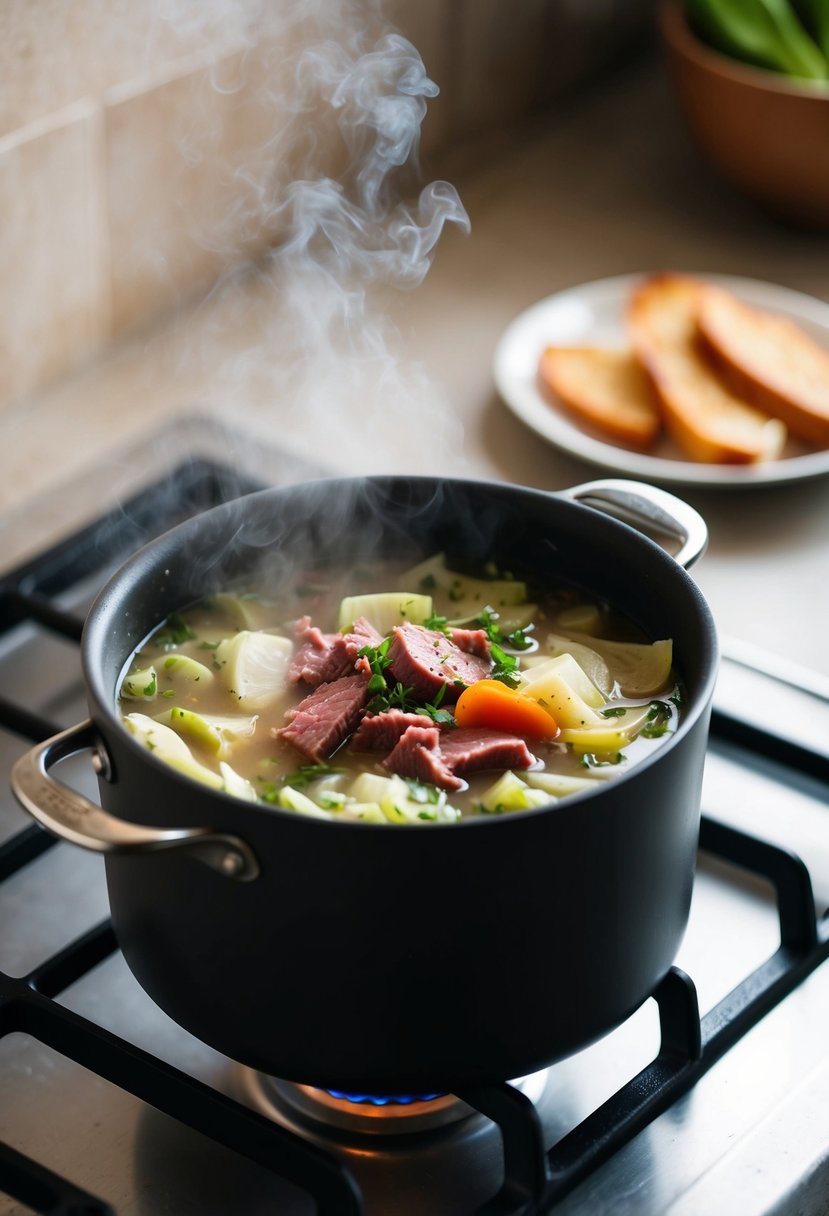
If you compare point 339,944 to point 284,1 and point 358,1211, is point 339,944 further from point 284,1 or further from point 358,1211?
point 284,1

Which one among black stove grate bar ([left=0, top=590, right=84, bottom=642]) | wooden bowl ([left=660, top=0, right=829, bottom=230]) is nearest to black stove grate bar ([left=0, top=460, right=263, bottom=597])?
black stove grate bar ([left=0, top=590, right=84, bottom=642])

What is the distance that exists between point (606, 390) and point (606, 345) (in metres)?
0.14

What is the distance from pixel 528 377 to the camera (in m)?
1.59

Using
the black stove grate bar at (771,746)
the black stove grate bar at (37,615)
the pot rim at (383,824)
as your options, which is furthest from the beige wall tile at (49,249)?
the black stove grate bar at (771,746)

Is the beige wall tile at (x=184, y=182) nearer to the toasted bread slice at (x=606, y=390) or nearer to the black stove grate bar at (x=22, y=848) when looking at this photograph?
the toasted bread slice at (x=606, y=390)

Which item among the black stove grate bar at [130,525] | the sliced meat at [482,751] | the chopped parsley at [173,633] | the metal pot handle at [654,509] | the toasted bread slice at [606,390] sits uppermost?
the metal pot handle at [654,509]

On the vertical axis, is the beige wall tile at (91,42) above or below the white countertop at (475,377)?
above

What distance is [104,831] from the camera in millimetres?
717

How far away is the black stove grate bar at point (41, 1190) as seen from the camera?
2.52 feet

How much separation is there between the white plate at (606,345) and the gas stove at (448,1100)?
1.40 feet

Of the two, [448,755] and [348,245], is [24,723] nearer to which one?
[448,755]

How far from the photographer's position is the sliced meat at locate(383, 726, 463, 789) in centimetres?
89

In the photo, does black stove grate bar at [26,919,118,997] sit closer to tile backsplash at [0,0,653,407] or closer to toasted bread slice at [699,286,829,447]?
tile backsplash at [0,0,653,407]

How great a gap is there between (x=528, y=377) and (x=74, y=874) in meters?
0.78
